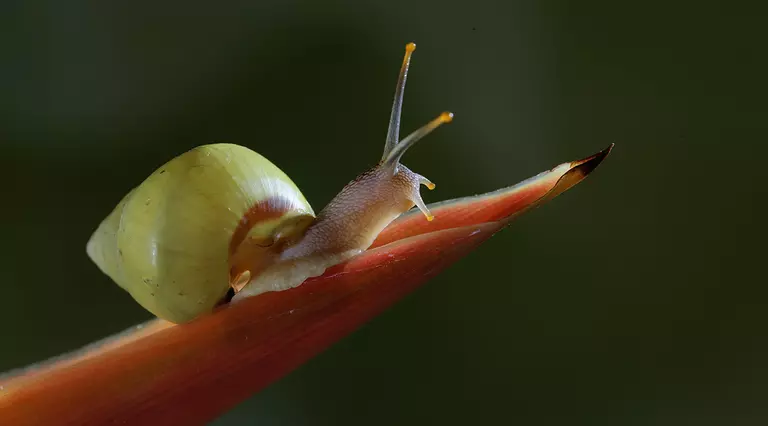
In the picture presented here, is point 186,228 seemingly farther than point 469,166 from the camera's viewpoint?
No

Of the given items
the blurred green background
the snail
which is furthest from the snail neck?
the blurred green background

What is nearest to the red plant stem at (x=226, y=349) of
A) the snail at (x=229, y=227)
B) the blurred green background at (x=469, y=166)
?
the snail at (x=229, y=227)

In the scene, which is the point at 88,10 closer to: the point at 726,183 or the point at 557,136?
the point at 557,136

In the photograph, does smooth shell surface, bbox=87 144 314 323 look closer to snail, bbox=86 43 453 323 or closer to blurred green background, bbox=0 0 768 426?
snail, bbox=86 43 453 323

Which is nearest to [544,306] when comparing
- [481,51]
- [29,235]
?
[481,51]

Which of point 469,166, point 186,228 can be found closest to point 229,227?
point 186,228

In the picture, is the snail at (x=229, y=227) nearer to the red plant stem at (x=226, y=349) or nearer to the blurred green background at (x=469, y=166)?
the red plant stem at (x=226, y=349)

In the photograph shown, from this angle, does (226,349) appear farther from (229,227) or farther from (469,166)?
(469,166)
